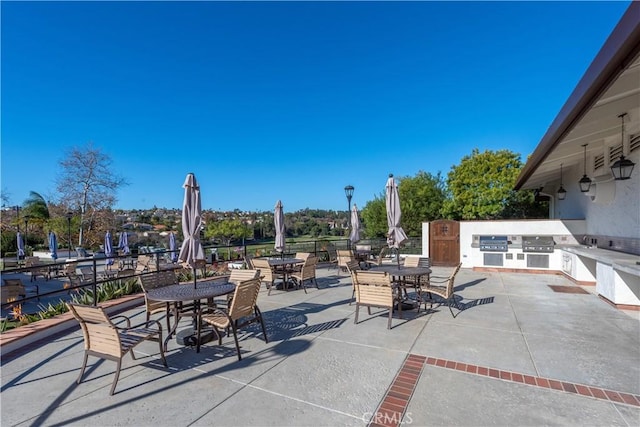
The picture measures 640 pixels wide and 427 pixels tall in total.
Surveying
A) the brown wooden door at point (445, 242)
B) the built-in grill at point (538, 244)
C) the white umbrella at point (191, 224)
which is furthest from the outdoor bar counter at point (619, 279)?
the white umbrella at point (191, 224)

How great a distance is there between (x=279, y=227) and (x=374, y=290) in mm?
4384

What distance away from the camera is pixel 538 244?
9.62 meters

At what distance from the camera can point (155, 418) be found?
2303 mm

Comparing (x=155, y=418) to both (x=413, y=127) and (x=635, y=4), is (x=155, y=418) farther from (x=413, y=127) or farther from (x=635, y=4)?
(x=413, y=127)

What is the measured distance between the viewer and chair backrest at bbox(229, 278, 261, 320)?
347cm

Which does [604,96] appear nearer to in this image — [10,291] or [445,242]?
[445,242]

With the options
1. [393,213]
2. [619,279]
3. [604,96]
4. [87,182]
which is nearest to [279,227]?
[393,213]

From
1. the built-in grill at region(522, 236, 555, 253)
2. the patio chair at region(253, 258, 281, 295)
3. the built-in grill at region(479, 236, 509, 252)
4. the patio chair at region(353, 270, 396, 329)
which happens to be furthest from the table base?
the built-in grill at region(522, 236, 555, 253)

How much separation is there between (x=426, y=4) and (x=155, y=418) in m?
12.4

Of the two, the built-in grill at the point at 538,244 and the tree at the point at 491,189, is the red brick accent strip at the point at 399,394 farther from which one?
the tree at the point at 491,189

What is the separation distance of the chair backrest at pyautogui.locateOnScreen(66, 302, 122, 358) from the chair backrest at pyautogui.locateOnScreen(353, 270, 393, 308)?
10.4ft

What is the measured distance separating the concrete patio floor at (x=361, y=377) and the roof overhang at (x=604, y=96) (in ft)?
9.34

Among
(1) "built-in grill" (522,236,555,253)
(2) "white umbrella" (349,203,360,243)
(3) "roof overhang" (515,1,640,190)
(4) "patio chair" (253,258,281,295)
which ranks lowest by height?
(4) "patio chair" (253,258,281,295)

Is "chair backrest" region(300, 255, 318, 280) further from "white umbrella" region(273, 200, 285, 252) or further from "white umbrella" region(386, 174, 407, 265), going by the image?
"white umbrella" region(386, 174, 407, 265)
